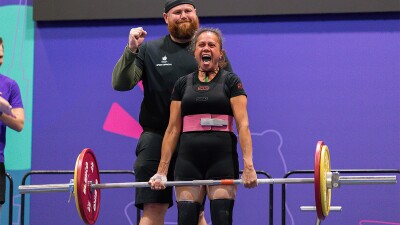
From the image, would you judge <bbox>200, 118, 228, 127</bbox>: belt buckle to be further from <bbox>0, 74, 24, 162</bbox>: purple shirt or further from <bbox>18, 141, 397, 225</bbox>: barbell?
<bbox>0, 74, 24, 162</bbox>: purple shirt

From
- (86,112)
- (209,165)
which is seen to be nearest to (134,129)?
(86,112)

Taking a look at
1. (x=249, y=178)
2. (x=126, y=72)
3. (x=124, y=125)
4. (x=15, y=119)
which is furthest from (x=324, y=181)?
(x=124, y=125)

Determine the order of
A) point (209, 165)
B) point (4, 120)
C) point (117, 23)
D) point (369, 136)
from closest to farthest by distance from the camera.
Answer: point (209, 165), point (4, 120), point (369, 136), point (117, 23)

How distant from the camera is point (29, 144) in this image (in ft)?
19.9

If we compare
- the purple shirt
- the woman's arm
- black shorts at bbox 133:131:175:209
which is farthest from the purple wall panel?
the woman's arm

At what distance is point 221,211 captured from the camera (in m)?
3.60

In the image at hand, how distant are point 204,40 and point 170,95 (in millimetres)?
432

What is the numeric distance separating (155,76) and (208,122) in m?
0.58

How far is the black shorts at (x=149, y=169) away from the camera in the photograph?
4004 millimetres

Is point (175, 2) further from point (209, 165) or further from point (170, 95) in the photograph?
point (209, 165)

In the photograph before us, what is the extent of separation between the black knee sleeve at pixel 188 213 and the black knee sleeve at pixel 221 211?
102 millimetres

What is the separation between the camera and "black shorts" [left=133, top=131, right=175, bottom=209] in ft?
13.1

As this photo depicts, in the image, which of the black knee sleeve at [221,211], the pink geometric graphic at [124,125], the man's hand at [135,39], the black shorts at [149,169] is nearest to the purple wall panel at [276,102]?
the pink geometric graphic at [124,125]

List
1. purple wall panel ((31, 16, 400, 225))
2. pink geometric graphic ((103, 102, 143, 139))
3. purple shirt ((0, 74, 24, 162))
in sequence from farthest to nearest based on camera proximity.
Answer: pink geometric graphic ((103, 102, 143, 139)) → purple wall panel ((31, 16, 400, 225)) → purple shirt ((0, 74, 24, 162))
